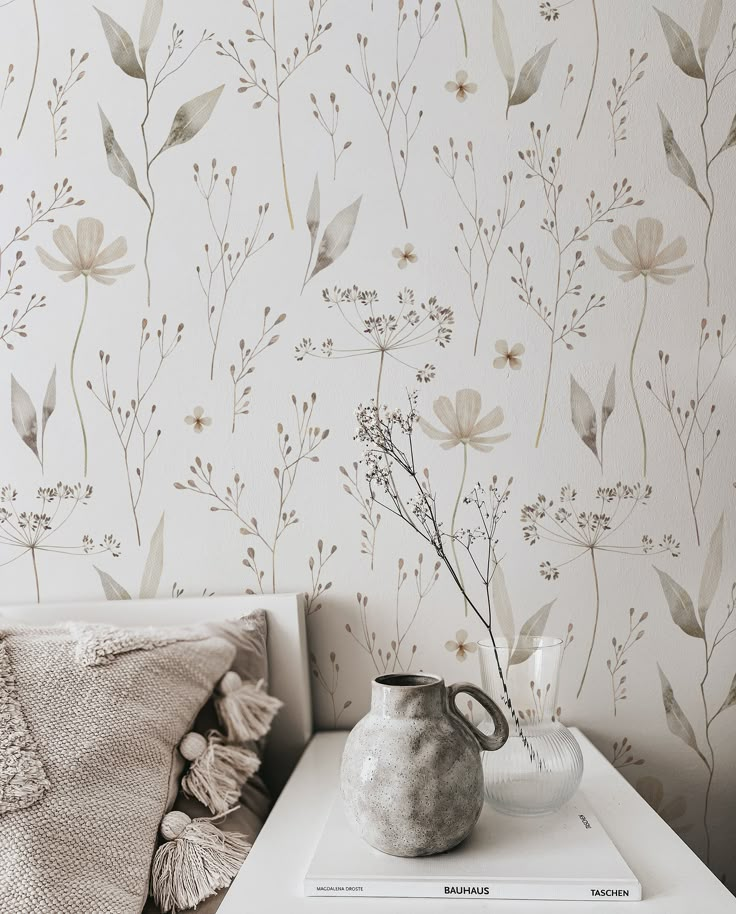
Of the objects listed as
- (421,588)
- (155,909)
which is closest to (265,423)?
(421,588)

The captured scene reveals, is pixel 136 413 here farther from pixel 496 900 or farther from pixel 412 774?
pixel 496 900

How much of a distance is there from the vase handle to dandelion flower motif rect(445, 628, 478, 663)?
0.37 meters

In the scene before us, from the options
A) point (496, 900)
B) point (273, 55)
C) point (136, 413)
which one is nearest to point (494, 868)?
point (496, 900)

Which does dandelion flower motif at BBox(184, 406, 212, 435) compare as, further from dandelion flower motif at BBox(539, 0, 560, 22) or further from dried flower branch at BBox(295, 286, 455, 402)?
dandelion flower motif at BBox(539, 0, 560, 22)

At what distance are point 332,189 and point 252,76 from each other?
0.23 metres

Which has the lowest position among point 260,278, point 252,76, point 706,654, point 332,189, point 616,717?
point 616,717

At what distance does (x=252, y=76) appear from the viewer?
127cm

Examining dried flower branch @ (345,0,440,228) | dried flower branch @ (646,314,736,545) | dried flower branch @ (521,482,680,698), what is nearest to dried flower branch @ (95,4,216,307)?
dried flower branch @ (345,0,440,228)

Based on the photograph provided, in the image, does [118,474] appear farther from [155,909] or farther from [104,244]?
[155,909]

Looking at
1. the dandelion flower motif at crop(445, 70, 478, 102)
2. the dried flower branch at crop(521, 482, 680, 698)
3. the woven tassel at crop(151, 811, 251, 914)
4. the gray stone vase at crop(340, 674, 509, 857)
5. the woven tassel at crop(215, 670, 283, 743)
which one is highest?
the dandelion flower motif at crop(445, 70, 478, 102)

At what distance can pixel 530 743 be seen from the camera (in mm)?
923

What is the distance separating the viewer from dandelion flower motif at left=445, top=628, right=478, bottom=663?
1267 mm

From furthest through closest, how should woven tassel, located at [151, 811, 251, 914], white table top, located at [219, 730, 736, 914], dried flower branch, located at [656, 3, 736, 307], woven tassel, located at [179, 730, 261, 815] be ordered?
dried flower branch, located at [656, 3, 736, 307], woven tassel, located at [179, 730, 261, 815], woven tassel, located at [151, 811, 251, 914], white table top, located at [219, 730, 736, 914]

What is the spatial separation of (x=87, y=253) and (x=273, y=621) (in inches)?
26.9
